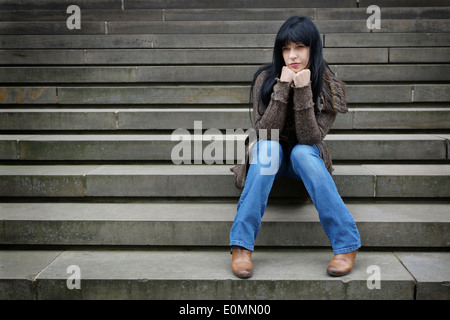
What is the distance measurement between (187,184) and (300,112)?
1113 millimetres

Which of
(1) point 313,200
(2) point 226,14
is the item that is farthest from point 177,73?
(1) point 313,200

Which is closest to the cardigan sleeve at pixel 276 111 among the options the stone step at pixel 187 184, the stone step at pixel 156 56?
the stone step at pixel 187 184

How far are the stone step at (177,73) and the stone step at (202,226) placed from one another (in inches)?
74.2

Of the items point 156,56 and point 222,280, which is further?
point 156,56

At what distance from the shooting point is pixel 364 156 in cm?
324

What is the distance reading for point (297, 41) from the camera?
2363 millimetres

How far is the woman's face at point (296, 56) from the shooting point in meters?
2.40

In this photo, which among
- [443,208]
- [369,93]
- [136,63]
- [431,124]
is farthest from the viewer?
[136,63]

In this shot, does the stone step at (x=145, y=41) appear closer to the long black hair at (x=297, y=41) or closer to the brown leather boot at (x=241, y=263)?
the long black hair at (x=297, y=41)

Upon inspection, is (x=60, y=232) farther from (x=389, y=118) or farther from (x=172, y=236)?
(x=389, y=118)

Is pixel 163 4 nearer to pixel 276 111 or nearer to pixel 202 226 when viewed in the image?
pixel 276 111

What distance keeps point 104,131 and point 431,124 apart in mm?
3171

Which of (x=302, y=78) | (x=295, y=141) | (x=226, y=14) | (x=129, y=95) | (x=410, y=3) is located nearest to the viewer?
(x=302, y=78)
